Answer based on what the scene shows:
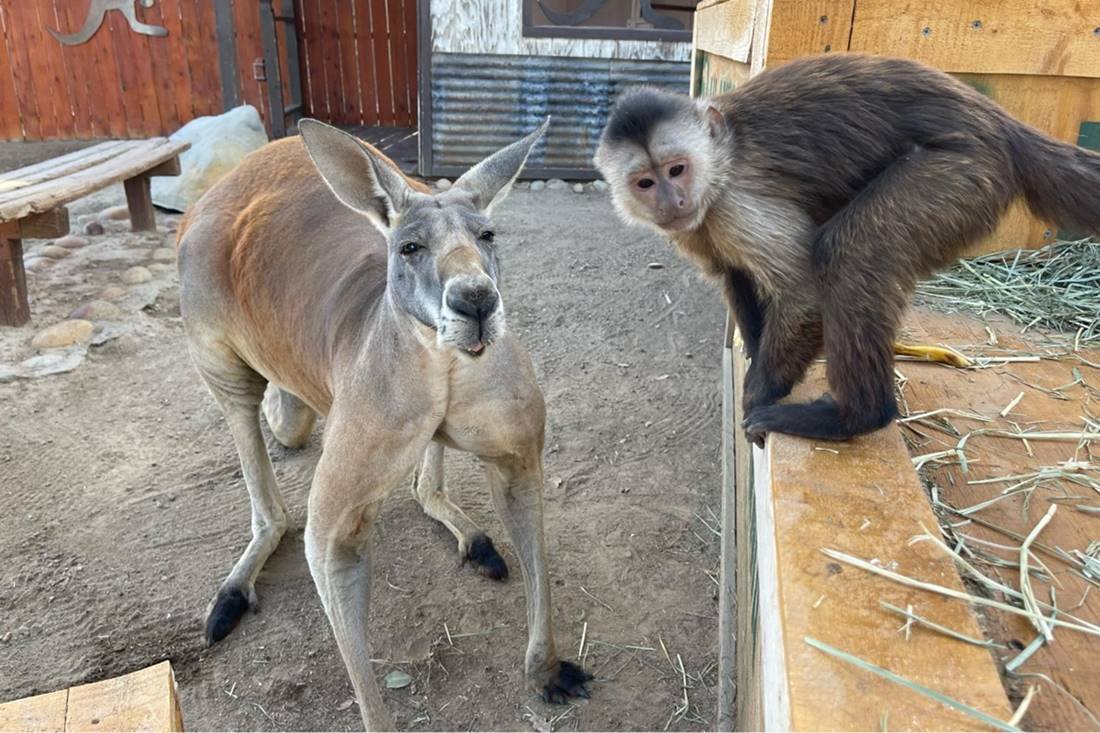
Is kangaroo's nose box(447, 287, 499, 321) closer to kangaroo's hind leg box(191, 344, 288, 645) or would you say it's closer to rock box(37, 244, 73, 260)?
kangaroo's hind leg box(191, 344, 288, 645)

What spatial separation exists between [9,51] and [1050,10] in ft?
42.8

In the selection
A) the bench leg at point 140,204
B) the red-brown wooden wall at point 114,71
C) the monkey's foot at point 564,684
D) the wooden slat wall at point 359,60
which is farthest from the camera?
the wooden slat wall at point 359,60

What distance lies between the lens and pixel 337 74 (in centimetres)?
1363

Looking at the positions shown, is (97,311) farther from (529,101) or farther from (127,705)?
(529,101)

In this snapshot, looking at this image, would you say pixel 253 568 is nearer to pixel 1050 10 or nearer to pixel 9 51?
pixel 1050 10

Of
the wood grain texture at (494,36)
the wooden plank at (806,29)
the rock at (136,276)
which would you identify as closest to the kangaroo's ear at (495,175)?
the wooden plank at (806,29)

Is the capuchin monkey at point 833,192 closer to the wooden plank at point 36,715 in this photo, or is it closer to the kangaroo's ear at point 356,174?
the kangaroo's ear at point 356,174

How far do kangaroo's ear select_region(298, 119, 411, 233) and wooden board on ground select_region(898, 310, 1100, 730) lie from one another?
1766 millimetres

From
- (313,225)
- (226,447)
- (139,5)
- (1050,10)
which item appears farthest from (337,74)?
(1050,10)

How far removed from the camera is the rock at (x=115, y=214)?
865cm

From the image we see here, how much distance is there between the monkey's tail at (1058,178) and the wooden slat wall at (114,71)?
11.3 meters

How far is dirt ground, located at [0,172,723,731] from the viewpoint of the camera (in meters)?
3.27

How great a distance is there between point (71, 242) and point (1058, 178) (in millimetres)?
8046

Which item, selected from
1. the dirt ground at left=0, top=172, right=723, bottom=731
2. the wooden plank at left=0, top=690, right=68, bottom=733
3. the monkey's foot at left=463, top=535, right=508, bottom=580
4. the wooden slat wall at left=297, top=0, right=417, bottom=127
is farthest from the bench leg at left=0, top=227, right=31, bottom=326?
the wooden slat wall at left=297, top=0, right=417, bottom=127
